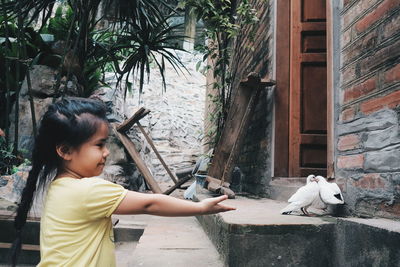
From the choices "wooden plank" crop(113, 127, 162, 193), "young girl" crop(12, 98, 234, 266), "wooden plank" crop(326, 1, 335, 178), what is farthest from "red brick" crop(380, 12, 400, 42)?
"wooden plank" crop(113, 127, 162, 193)

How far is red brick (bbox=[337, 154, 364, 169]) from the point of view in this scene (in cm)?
189

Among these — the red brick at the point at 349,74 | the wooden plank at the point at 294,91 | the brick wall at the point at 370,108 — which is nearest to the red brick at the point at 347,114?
the brick wall at the point at 370,108

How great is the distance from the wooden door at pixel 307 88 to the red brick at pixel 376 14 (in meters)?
1.52

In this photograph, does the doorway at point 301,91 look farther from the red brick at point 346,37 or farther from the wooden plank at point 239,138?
the red brick at point 346,37

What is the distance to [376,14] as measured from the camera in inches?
70.5

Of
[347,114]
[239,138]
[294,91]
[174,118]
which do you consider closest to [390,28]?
[347,114]

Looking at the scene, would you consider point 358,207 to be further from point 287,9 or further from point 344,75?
point 287,9

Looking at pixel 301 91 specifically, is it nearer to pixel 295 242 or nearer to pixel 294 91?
pixel 294 91

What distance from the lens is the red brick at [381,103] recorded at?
161 centimetres

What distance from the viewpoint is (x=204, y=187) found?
3680mm

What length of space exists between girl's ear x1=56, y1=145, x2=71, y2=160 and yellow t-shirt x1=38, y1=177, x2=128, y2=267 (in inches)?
3.1

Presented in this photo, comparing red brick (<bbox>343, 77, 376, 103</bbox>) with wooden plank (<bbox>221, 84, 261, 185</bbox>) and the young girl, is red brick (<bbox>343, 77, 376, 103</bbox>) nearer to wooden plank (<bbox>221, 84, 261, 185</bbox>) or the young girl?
the young girl

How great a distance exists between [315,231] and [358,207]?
1.17 ft

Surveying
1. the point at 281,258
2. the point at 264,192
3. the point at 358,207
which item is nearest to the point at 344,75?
the point at 358,207
